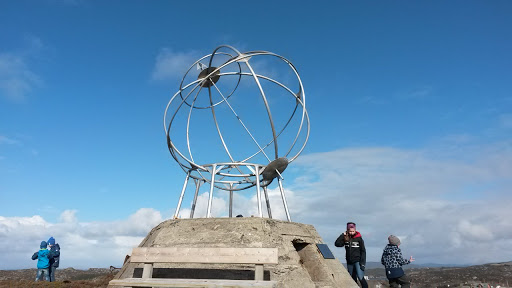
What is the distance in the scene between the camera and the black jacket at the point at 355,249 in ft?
37.7

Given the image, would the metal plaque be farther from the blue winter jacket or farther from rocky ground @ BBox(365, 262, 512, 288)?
the blue winter jacket

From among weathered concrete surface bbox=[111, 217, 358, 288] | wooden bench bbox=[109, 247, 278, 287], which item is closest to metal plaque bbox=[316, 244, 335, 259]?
weathered concrete surface bbox=[111, 217, 358, 288]

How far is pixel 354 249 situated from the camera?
37.8 ft

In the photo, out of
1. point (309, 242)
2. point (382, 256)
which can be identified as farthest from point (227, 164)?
point (382, 256)

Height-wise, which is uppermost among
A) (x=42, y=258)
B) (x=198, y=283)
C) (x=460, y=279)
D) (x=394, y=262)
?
(x=42, y=258)

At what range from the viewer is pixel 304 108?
1403 cm

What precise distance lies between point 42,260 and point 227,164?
939 cm

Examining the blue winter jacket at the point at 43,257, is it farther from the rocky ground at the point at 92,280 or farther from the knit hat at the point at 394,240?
the knit hat at the point at 394,240

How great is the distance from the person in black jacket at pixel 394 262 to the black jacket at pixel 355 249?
0.87 meters

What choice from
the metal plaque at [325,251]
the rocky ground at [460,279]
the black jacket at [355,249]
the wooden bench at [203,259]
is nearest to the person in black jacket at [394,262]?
the black jacket at [355,249]

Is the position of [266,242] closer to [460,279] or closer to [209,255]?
[209,255]

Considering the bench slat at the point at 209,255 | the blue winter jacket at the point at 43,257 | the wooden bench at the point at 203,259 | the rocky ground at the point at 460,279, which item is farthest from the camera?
the rocky ground at the point at 460,279

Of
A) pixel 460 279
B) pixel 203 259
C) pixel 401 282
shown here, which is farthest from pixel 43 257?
pixel 460 279

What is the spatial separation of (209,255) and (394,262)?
6.01 m
